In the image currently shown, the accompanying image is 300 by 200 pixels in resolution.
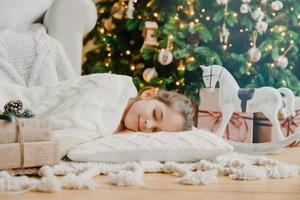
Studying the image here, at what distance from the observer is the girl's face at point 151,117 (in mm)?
1690

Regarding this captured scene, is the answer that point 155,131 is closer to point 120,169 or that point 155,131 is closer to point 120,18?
point 120,169

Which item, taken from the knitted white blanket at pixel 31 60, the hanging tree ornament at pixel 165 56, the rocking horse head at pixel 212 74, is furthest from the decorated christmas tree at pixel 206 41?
the knitted white blanket at pixel 31 60

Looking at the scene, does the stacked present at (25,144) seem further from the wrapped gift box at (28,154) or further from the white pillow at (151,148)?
the white pillow at (151,148)

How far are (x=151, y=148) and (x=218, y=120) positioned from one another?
1.19 metres

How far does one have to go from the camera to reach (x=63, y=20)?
2459mm

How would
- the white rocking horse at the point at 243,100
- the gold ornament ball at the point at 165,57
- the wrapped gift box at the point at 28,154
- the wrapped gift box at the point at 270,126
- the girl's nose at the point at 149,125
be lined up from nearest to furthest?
1. the wrapped gift box at the point at 28,154
2. the girl's nose at the point at 149,125
3. the white rocking horse at the point at 243,100
4. the wrapped gift box at the point at 270,126
5. the gold ornament ball at the point at 165,57

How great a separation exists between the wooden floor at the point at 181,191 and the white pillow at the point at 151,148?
11cm

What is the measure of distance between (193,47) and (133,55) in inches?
19.0

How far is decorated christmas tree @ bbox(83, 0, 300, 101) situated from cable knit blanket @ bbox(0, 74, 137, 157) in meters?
1.43

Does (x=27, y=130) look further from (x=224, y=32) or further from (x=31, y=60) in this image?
(x=224, y=32)

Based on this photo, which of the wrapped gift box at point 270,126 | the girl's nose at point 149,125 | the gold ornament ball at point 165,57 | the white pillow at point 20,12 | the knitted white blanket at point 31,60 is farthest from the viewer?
the gold ornament ball at point 165,57

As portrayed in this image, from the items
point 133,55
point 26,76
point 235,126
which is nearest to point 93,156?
point 26,76

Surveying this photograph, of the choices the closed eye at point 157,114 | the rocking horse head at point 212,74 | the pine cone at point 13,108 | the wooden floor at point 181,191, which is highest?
the rocking horse head at point 212,74

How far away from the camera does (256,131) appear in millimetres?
2635
